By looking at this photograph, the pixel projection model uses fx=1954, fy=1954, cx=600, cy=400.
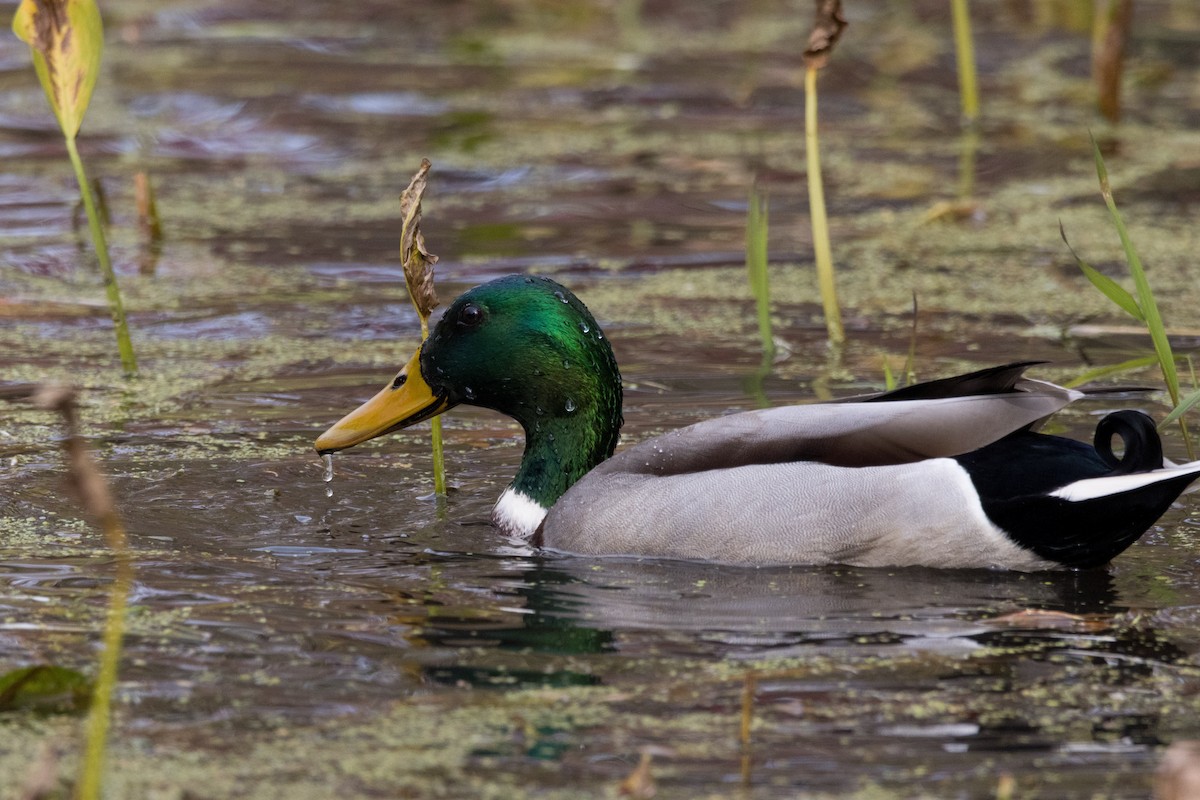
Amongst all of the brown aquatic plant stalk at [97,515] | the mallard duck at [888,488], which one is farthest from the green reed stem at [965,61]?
the brown aquatic plant stalk at [97,515]

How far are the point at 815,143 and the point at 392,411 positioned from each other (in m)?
1.68

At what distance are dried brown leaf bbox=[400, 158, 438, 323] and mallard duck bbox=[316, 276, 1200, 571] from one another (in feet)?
2.00

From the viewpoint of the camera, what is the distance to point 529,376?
16.5 ft

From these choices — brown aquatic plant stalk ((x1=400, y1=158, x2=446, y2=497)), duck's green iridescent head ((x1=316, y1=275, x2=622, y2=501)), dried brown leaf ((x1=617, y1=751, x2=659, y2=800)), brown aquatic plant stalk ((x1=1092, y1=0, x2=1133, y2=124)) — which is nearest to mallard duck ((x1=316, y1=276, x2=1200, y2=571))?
duck's green iridescent head ((x1=316, y1=275, x2=622, y2=501))

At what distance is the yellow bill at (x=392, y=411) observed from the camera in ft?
16.3

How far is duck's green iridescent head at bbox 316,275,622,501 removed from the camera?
4.98 m

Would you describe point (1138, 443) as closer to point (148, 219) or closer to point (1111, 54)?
point (148, 219)

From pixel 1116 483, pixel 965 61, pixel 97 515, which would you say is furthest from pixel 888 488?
pixel 965 61

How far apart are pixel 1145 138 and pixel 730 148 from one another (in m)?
2.11

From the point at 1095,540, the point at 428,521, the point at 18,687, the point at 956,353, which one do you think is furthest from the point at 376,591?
the point at 956,353

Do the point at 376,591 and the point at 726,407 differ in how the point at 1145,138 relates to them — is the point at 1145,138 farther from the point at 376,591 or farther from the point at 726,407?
the point at 376,591

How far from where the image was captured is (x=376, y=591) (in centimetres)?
429

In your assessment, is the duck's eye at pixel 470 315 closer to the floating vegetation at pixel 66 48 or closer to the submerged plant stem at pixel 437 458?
the submerged plant stem at pixel 437 458

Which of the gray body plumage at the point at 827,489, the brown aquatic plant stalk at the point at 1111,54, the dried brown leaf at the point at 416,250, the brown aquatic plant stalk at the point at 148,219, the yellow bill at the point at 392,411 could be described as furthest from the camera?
the brown aquatic plant stalk at the point at 1111,54
